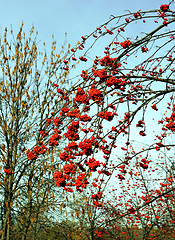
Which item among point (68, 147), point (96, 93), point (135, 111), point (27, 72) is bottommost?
point (68, 147)

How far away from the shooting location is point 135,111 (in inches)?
114

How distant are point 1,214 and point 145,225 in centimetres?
581

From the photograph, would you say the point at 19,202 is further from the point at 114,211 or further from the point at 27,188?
the point at 114,211

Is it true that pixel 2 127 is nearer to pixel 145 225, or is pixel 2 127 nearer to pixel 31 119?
pixel 31 119

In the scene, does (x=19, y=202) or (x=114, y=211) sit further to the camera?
(x=114, y=211)

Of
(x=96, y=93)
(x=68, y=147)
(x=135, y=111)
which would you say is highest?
(x=135, y=111)

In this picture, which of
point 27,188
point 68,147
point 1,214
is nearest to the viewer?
point 68,147

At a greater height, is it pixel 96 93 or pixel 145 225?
pixel 96 93

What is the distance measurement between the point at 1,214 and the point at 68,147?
15.6 ft

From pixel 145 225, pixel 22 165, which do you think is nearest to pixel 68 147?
pixel 22 165

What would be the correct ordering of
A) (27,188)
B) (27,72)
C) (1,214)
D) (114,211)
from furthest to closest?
(114,211)
(27,72)
(27,188)
(1,214)

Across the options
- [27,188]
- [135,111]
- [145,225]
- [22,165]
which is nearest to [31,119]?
[22,165]

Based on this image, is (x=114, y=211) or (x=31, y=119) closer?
(x=31, y=119)

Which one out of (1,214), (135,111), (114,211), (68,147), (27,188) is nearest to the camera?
(68,147)
